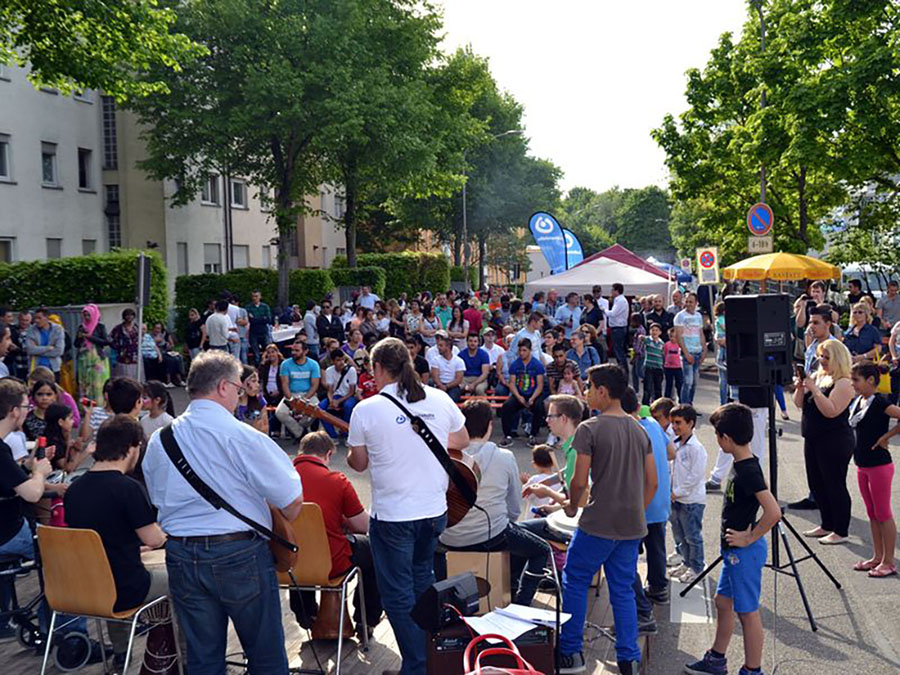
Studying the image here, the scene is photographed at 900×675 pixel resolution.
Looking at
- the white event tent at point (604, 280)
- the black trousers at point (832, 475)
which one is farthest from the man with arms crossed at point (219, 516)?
the white event tent at point (604, 280)

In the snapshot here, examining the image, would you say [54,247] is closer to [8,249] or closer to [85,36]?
[8,249]

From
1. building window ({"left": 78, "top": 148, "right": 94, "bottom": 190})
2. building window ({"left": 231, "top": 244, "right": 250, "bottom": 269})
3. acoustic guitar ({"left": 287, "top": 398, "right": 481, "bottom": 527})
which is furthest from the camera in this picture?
building window ({"left": 231, "top": 244, "right": 250, "bottom": 269})

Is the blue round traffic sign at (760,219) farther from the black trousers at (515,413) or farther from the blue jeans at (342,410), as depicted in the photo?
the blue jeans at (342,410)

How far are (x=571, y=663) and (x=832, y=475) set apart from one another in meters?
4.03

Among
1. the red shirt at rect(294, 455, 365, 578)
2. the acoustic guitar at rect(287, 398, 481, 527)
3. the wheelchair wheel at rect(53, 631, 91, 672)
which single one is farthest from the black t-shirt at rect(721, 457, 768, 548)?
the wheelchair wheel at rect(53, 631, 91, 672)

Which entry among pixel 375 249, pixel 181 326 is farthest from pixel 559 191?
pixel 181 326

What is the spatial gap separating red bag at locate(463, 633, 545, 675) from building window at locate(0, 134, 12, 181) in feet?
96.6

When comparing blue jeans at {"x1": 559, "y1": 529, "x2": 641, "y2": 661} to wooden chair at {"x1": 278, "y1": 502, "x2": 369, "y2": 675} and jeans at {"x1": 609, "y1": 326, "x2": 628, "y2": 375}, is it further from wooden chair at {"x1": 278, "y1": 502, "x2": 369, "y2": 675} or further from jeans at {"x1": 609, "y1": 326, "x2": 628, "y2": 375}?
jeans at {"x1": 609, "y1": 326, "x2": 628, "y2": 375}

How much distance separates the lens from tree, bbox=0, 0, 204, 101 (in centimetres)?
1659

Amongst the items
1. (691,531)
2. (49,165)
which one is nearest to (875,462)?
(691,531)

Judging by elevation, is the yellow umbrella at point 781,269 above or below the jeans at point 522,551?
above

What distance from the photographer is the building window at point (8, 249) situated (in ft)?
98.8

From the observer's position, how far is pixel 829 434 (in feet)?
28.6

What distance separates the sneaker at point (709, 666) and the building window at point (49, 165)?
1192 inches
